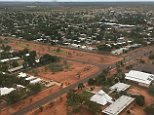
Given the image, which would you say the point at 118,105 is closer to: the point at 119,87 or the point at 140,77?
the point at 119,87

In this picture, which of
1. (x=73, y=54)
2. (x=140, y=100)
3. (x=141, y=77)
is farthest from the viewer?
(x=73, y=54)

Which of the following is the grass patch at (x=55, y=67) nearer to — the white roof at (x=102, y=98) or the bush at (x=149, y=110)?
the white roof at (x=102, y=98)

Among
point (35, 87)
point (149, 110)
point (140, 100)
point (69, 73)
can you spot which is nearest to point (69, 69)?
point (69, 73)

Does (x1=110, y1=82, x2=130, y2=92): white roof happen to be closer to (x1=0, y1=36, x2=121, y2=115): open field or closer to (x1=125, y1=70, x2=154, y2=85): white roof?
(x1=125, y1=70, x2=154, y2=85): white roof

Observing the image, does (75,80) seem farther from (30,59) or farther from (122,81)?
(30,59)

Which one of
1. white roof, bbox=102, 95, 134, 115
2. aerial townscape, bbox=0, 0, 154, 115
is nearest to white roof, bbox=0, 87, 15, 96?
aerial townscape, bbox=0, 0, 154, 115
